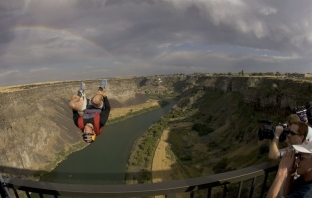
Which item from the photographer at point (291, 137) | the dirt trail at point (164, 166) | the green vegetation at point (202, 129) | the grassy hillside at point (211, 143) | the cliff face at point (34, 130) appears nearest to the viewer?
the photographer at point (291, 137)

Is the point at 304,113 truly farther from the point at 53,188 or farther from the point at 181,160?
the point at 181,160

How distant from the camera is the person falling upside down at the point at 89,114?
5500 mm

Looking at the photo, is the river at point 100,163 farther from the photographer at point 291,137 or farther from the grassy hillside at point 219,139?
the photographer at point 291,137

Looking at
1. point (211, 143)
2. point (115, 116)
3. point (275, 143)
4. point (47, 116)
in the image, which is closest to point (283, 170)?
point (275, 143)

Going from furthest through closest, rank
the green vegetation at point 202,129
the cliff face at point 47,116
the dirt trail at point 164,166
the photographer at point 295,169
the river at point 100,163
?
the green vegetation at point 202,129, the cliff face at point 47,116, the river at point 100,163, the dirt trail at point 164,166, the photographer at point 295,169

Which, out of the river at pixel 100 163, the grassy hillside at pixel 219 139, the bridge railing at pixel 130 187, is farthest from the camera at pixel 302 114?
the river at pixel 100 163

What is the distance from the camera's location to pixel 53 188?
2.22 metres

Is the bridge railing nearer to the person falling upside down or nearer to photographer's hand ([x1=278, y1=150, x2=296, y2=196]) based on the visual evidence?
photographer's hand ([x1=278, y1=150, x2=296, y2=196])

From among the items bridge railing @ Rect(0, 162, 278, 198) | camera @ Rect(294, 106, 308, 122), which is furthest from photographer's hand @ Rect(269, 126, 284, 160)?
camera @ Rect(294, 106, 308, 122)

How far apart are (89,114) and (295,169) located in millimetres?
4179

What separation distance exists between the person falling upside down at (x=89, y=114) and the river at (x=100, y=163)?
2373 centimetres

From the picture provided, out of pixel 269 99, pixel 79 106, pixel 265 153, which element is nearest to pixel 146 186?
pixel 79 106

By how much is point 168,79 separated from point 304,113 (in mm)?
173211

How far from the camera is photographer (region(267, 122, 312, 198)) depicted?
2389mm
